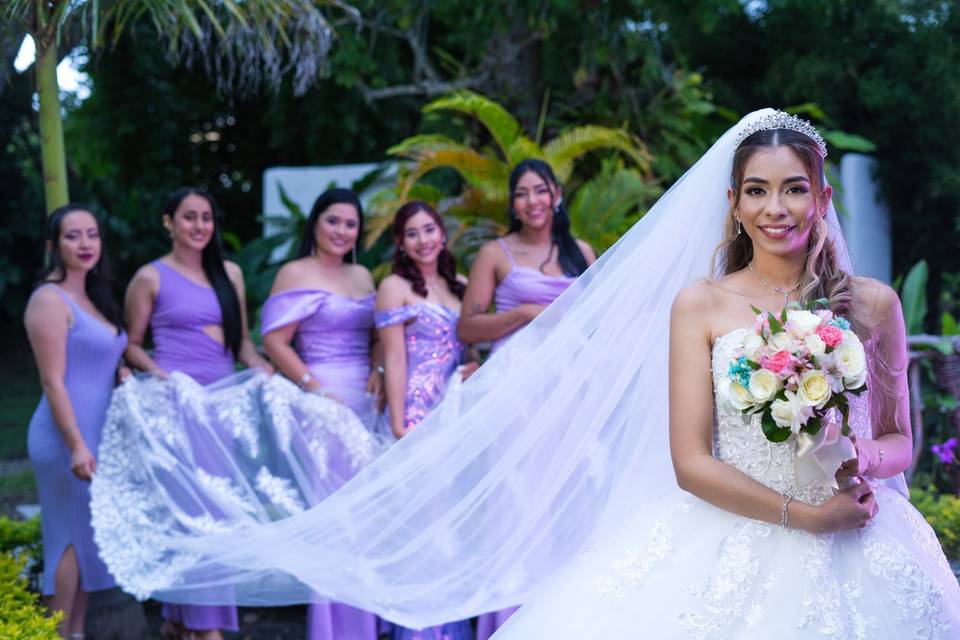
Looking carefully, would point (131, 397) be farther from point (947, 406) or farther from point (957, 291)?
point (957, 291)

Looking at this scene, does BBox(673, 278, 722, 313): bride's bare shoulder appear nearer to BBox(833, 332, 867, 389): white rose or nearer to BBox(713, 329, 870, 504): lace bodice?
BBox(713, 329, 870, 504): lace bodice

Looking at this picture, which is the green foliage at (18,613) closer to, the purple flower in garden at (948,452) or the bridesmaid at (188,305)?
the bridesmaid at (188,305)

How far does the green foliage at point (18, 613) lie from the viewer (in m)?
3.89

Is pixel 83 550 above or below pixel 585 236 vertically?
below

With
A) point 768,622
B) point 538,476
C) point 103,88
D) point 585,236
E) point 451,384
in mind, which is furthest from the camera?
point 103,88

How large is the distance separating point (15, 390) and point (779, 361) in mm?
13969

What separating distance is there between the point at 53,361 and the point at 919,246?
9.22 metres

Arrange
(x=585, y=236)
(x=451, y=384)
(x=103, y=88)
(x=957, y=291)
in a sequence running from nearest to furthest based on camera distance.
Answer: (x=451, y=384), (x=585, y=236), (x=957, y=291), (x=103, y=88)

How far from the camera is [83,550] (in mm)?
5438

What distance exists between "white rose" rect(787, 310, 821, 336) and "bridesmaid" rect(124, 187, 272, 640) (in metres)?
3.59

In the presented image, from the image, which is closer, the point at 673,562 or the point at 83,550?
the point at 673,562

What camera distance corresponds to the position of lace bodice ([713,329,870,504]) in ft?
9.52

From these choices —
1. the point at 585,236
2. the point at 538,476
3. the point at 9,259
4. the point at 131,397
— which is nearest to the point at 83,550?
the point at 131,397

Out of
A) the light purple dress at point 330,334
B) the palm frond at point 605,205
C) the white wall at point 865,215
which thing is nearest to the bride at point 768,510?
the light purple dress at point 330,334
